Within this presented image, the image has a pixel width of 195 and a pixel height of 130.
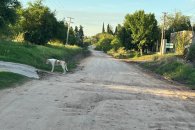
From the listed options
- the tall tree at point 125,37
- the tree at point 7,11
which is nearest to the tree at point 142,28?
the tall tree at point 125,37

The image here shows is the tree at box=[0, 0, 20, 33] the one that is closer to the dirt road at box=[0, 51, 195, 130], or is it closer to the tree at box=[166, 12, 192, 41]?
the dirt road at box=[0, 51, 195, 130]

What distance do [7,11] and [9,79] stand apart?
66.0ft

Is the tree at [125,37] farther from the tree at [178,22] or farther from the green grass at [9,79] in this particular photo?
the green grass at [9,79]

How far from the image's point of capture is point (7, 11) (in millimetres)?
39250

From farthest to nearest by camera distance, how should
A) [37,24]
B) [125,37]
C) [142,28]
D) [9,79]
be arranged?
[125,37] < [142,28] < [37,24] < [9,79]

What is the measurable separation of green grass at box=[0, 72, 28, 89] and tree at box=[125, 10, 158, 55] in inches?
2600

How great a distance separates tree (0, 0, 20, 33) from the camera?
38625mm

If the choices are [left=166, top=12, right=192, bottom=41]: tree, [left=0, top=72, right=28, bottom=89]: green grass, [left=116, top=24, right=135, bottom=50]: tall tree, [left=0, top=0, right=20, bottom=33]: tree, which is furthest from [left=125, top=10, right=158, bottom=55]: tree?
[left=0, top=72, right=28, bottom=89]: green grass

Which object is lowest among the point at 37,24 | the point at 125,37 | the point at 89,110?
the point at 89,110

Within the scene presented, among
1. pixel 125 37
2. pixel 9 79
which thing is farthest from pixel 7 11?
pixel 125 37

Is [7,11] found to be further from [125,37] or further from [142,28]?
[125,37]

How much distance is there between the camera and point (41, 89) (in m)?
18.1

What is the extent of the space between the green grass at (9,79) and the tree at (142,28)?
6605 cm

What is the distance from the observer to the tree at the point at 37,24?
60250 mm
